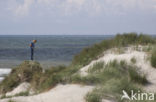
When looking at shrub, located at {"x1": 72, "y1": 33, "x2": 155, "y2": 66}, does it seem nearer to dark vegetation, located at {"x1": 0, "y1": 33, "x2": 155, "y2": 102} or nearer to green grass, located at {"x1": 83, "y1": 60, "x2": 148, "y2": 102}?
dark vegetation, located at {"x1": 0, "y1": 33, "x2": 155, "y2": 102}

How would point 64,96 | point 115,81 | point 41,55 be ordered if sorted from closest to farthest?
point 64,96, point 115,81, point 41,55

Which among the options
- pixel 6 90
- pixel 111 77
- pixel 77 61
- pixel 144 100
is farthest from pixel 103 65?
pixel 6 90

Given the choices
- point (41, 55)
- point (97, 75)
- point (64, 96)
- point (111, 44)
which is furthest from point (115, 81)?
point (41, 55)

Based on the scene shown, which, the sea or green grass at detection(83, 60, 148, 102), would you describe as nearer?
green grass at detection(83, 60, 148, 102)

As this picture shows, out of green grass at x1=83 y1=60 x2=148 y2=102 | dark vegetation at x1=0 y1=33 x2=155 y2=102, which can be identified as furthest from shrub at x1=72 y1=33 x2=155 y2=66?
green grass at x1=83 y1=60 x2=148 y2=102

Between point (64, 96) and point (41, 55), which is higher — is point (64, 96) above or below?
above

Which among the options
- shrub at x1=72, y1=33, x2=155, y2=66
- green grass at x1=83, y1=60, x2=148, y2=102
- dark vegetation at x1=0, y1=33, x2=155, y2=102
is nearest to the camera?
green grass at x1=83, y1=60, x2=148, y2=102

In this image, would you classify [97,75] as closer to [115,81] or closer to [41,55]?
[115,81]

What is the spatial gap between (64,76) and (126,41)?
3977 millimetres

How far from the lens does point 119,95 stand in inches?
274

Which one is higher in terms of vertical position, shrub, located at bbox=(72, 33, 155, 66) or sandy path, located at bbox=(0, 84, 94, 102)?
shrub, located at bbox=(72, 33, 155, 66)

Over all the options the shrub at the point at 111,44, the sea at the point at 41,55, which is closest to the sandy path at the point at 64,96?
the shrub at the point at 111,44

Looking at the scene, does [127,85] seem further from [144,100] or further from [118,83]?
[144,100]

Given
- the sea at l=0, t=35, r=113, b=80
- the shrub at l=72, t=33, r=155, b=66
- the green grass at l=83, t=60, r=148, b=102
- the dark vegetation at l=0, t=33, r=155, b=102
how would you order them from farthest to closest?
the sea at l=0, t=35, r=113, b=80
the shrub at l=72, t=33, r=155, b=66
the dark vegetation at l=0, t=33, r=155, b=102
the green grass at l=83, t=60, r=148, b=102
